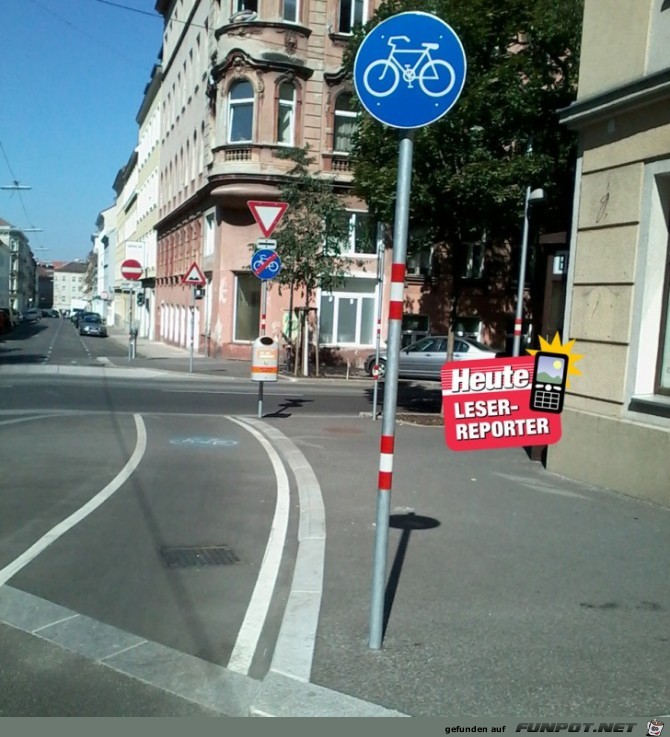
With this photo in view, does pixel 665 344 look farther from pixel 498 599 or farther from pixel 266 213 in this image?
pixel 266 213

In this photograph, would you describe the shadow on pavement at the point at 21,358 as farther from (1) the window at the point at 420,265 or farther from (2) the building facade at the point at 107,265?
(2) the building facade at the point at 107,265

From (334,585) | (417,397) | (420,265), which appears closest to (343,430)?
(417,397)

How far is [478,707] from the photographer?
3699mm

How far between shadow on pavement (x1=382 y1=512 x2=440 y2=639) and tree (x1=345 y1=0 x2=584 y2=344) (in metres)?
8.45

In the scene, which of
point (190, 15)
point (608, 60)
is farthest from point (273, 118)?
point (608, 60)

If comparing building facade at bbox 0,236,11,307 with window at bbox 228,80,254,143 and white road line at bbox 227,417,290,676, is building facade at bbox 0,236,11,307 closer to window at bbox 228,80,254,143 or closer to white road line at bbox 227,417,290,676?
window at bbox 228,80,254,143

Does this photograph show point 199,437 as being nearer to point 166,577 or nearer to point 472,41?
point 166,577

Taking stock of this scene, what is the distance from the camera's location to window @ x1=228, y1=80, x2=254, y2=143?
29328 millimetres

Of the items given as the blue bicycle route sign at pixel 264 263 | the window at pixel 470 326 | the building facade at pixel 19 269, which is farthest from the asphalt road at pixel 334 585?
the building facade at pixel 19 269

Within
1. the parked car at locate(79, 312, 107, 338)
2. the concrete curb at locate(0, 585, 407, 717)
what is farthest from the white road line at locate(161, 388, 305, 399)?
the parked car at locate(79, 312, 107, 338)

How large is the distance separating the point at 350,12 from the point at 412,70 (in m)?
28.2

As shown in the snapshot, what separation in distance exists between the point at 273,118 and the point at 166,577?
2577 centimetres

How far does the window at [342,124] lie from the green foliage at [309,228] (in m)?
6.41

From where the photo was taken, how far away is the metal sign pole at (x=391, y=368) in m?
4.14
